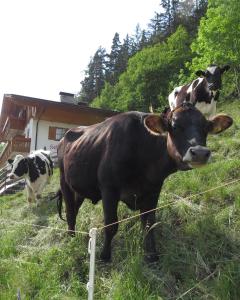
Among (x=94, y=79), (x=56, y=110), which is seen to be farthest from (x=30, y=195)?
(x=94, y=79)

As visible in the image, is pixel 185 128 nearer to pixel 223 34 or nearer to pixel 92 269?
pixel 92 269

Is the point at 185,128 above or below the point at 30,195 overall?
above

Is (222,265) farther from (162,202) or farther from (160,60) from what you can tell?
(160,60)

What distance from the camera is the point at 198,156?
16.0ft

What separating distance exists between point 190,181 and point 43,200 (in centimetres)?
713

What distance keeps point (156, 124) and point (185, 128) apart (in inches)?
→ 14.2

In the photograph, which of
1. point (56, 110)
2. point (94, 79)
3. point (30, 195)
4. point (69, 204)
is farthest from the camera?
point (94, 79)

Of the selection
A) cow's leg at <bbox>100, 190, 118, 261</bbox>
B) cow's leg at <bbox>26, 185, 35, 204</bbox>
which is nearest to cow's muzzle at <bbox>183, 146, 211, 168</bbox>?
cow's leg at <bbox>100, 190, 118, 261</bbox>

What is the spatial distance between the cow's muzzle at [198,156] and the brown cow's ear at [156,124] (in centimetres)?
61

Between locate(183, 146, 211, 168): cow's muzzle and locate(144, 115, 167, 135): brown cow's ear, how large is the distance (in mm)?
605

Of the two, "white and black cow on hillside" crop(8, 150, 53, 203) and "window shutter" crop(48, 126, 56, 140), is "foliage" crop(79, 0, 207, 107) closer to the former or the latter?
"window shutter" crop(48, 126, 56, 140)

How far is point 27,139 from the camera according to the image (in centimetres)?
3344

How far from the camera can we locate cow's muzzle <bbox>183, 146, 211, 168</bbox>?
15.9ft

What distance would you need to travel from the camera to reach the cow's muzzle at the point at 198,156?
4847mm
